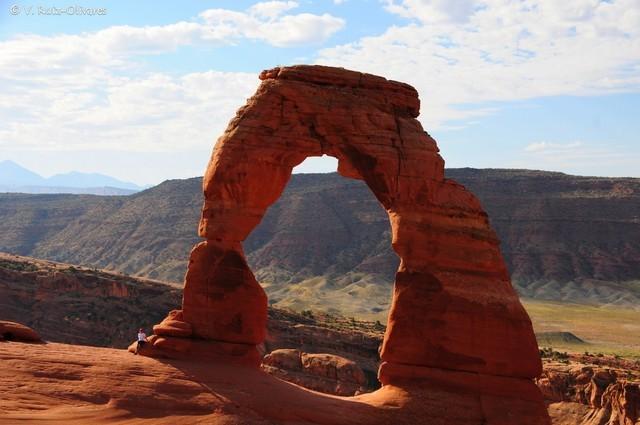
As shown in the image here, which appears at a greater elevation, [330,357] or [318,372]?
[330,357]

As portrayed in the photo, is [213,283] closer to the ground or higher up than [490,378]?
higher up

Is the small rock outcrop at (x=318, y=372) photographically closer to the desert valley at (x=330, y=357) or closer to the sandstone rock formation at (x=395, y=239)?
the desert valley at (x=330, y=357)

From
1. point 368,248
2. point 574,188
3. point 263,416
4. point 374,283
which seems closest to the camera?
point 263,416

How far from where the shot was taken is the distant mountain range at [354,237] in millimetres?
111750

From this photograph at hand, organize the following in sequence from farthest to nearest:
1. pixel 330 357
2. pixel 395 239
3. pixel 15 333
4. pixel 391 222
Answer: pixel 330 357 → pixel 391 222 → pixel 15 333 → pixel 395 239

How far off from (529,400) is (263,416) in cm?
687

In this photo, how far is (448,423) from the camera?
76.0 feet

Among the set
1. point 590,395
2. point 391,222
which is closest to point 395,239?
point 391,222

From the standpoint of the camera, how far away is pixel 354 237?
12444cm

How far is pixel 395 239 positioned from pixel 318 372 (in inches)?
557


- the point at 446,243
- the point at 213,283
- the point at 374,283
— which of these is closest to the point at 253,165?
the point at 213,283

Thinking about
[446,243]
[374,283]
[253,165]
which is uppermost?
[253,165]

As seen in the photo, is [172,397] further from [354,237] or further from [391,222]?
[354,237]

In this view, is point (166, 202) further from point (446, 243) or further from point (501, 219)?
point (446, 243)
